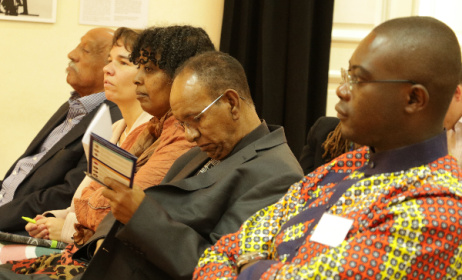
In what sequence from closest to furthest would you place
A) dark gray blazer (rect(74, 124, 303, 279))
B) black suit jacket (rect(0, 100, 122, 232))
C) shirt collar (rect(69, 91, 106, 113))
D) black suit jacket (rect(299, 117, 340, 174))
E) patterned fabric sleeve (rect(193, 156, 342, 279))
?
patterned fabric sleeve (rect(193, 156, 342, 279))
dark gray blazer (rect(74, 124, 303, 279))
black suit jacket (rect(299, 117, 340, 174))
black suit jacket (rect(0, 100, 122, 232))
shirt collar (rect(69, 91, 106, 113))

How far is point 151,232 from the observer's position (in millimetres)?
1979

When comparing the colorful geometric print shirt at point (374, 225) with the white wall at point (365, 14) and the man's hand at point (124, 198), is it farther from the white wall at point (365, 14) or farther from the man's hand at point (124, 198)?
the white wall at point (365, 14)

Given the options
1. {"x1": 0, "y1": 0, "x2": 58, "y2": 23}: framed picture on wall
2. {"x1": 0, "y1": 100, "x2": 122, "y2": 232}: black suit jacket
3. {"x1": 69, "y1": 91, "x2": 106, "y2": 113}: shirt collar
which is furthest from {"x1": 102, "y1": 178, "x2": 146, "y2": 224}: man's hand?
{"x1": 0, "y1": 0, "x2": 58, "y2": 23}: framed picture on wall

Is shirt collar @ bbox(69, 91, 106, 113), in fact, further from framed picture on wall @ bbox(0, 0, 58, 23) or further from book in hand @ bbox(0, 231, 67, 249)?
framed picture on wall @ bbox(0, 0, 58, 23)

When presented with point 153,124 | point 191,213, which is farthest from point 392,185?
point 153,124

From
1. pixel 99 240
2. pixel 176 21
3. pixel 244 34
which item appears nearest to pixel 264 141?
pixel 99 240

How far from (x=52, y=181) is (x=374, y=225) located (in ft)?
7.71

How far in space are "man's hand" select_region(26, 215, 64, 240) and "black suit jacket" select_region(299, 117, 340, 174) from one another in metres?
1.15

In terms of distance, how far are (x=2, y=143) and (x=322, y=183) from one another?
12.3 ft

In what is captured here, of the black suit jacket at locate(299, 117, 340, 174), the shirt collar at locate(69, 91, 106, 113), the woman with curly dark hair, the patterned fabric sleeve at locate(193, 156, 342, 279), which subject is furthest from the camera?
the shirt collar at locate(69, 91, 106, 113)

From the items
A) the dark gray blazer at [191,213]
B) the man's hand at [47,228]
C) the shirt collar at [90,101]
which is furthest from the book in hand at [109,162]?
the shirt collar at [90,101]

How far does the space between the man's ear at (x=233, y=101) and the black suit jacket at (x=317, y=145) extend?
72 cm

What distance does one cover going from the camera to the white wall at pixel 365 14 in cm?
439

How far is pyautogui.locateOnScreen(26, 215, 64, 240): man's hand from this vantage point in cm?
293
